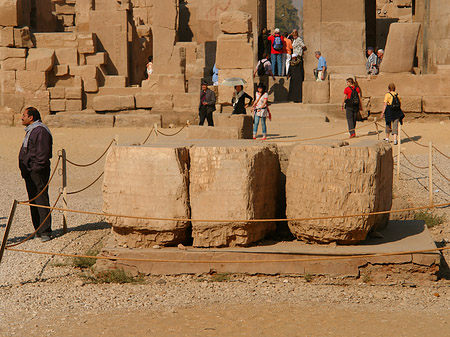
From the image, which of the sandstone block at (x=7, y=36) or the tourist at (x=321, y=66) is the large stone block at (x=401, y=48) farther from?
the sandstone block at (x=7, y=36)

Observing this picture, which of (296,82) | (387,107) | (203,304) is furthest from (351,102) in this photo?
(203,304)

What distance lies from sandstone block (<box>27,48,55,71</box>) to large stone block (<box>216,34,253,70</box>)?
4.33 metres

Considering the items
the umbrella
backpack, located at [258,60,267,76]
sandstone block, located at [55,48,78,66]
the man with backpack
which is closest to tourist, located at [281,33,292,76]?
the man with backpack

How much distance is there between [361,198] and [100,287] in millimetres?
2417

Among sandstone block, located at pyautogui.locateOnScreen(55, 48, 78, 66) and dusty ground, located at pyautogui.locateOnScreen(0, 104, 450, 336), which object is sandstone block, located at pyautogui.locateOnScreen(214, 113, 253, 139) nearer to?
dusty ground, located at pyautogui.locateOnScreen(0, 104, 450, 336)

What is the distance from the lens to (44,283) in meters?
6.21

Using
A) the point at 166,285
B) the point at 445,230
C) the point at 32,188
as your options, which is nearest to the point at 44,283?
the point at 166,285

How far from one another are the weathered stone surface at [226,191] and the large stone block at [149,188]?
12 cm

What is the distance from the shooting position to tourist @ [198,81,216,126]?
15367mm

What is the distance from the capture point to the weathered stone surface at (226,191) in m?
6.31

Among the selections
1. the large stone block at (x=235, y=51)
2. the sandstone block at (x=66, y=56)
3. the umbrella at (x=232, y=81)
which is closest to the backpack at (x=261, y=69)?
the large stone block at (x=235, y=51)

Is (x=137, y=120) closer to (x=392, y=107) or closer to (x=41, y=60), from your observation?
(x=41, y=60)

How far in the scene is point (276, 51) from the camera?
18.8 metres

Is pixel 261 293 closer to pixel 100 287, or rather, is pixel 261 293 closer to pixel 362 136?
pixel 100 287
